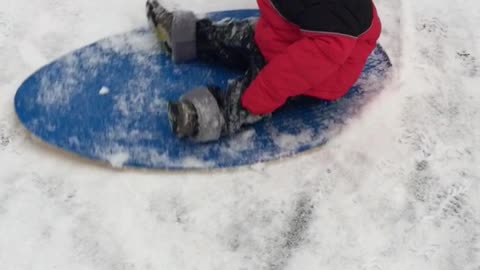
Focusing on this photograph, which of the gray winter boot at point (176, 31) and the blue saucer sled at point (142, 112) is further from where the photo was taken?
the gray winter boot at point (176, 31)

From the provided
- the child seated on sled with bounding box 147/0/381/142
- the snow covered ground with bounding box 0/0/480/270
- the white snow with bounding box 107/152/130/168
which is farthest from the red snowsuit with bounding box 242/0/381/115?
the white snow with bounding box 107/152/130/168

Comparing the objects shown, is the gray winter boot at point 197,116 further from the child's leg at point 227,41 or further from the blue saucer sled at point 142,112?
the child's leg at point 227,41

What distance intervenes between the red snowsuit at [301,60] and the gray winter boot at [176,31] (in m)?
0.20

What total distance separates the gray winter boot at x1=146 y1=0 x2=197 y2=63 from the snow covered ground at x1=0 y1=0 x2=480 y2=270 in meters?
0.40

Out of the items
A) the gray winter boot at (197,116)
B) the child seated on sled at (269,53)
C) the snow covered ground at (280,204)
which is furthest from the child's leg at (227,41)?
the snow covered ground at (280,204)

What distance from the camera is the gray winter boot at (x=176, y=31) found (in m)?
1.52

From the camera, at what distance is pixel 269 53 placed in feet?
4.71

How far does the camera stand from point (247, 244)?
1243mm

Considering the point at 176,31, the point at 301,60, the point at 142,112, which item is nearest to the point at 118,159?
the point at 142,112

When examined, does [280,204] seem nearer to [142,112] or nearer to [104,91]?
[142,112]

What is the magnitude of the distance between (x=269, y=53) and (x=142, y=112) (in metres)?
0.38

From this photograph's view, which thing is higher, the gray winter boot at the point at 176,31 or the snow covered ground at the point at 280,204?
the gray winter boot at the point at 176,31

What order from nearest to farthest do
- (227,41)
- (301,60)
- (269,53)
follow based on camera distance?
1. (301,60)
2. (269,53)
3. (227,41)

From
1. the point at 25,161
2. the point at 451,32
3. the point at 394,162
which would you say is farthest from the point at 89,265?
the point at 451,32
